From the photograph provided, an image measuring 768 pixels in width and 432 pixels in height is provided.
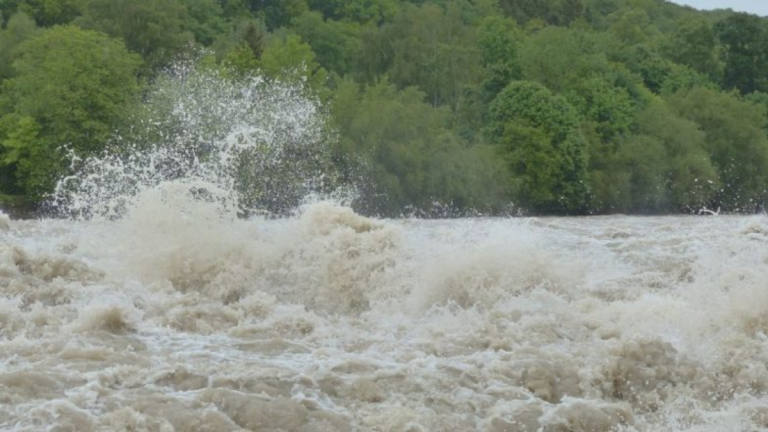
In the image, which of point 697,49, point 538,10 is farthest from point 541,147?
point 538,10

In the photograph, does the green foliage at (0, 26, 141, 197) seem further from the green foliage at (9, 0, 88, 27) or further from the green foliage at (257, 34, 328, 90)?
the green foliage at (9, 0, 88, 27)

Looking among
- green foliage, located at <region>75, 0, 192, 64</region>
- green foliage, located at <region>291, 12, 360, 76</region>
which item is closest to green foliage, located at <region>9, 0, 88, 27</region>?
green foliage, located at <region>75, 0, 192, 64</region>

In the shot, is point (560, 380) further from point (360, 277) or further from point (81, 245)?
point (81, 245)

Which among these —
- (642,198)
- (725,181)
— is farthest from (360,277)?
(725,181)

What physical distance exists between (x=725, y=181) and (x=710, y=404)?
51.9 m

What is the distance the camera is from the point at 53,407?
9914mm

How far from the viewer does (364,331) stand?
13680 millimetres

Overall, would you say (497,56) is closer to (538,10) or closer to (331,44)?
(331,44)

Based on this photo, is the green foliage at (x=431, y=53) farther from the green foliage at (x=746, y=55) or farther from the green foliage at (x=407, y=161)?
the green foliage at (x=746, y=55)

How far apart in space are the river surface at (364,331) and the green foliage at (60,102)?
26871 mm

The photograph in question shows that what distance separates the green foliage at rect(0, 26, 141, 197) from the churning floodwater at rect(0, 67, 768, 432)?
2464cm

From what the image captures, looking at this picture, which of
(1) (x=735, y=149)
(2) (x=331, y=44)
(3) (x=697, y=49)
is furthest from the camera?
(3) (x=697, y=49)

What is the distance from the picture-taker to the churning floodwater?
414 inches

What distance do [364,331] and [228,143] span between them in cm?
2749
